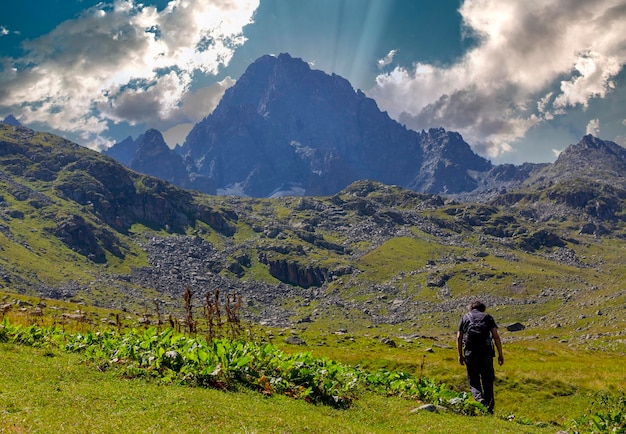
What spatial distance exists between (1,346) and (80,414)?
1092 centimetres

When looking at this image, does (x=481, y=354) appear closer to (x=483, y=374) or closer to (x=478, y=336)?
(x=478, y=336)

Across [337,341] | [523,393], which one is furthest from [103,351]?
[337,341]

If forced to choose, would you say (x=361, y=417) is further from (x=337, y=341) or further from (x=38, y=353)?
(x=337, y=341)

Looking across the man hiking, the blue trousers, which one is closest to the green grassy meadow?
the blue trousers

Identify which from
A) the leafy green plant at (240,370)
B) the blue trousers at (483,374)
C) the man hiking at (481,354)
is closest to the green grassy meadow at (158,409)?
the leafy green plant at (240,370)

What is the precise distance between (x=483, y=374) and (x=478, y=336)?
67.9 inches

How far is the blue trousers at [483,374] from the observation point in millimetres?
19891

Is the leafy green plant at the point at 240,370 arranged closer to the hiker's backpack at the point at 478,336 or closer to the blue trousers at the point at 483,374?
the blue trousers at the point at 483,374

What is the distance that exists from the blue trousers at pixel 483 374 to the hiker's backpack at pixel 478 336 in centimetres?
39

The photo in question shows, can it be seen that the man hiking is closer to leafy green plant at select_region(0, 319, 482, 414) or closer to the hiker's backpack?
the hiker's backpack

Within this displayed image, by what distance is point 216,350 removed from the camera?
61.1ft

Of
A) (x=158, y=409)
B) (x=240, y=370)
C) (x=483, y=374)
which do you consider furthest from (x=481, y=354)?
(x=158, y=409)

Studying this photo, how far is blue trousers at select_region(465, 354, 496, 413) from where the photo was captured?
65.3 feet

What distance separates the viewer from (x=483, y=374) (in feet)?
65.8
